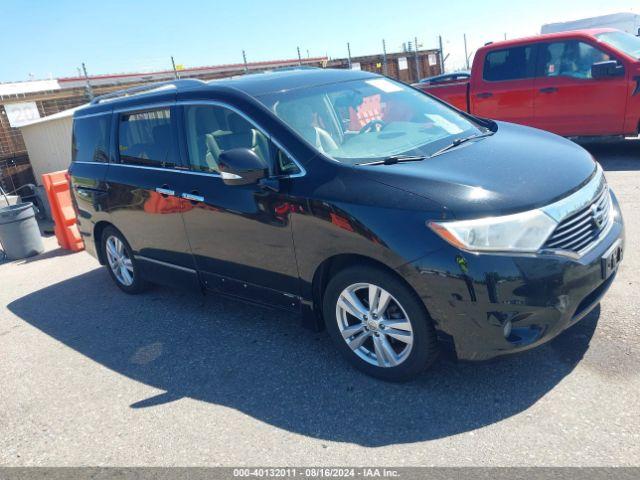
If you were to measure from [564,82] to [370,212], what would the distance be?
6.40m

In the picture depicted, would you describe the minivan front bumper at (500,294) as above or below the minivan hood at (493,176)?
below

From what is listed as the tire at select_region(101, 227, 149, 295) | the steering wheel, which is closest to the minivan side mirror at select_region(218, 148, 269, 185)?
the steering wheel

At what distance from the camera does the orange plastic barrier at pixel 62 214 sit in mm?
8094

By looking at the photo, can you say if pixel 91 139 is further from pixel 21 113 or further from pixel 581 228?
pixel 21 113

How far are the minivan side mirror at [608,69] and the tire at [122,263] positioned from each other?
6531 mm

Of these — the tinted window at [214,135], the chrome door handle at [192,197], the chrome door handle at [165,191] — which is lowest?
the chrome door handle at [192,197]

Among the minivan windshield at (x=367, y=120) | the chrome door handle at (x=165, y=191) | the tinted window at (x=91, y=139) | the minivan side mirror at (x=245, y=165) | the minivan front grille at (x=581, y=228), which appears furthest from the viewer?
the tinted window at (x=91, y=139)

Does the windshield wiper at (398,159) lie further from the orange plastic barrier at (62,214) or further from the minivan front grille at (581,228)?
the orange plastic barrier at (62,214)

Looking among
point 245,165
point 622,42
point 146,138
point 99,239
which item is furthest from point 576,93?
point 99,239

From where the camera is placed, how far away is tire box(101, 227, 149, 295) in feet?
17.8

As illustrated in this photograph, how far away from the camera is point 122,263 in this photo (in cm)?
557

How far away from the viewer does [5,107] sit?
463 inches

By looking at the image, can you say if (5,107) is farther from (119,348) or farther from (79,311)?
(119,348)

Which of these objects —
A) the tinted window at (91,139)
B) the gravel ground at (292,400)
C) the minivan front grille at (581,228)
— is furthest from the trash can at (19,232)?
the minivan front grille at (581,228)
